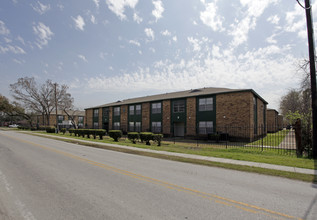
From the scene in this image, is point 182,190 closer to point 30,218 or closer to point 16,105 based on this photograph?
point 30,218

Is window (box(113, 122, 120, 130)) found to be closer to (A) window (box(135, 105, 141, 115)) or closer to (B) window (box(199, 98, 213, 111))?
(A) window (box(135, 105, 141, 115))

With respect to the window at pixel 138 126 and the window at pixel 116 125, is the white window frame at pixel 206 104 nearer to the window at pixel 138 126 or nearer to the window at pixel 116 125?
the window at pixel 138 126

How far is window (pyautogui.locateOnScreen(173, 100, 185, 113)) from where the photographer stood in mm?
27697

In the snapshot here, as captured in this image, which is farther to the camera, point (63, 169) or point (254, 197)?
point (63, 169)

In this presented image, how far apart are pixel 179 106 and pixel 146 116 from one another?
7.49m

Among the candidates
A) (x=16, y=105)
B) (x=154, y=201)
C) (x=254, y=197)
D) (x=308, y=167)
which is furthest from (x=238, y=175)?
(x=16, y=105)

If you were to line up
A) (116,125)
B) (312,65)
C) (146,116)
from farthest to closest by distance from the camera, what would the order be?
(116,125)
(146,116)
(312,65)

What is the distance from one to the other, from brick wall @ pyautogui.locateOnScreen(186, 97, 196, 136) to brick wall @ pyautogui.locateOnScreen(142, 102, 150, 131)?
8.46m

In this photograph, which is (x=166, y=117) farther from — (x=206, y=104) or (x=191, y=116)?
(x=206, y=104)

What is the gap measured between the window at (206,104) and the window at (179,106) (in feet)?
10.3

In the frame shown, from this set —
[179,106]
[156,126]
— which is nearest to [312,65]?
[179,106]

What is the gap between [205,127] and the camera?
2448cm

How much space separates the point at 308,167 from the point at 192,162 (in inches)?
200

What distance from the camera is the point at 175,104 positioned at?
28.7 m
